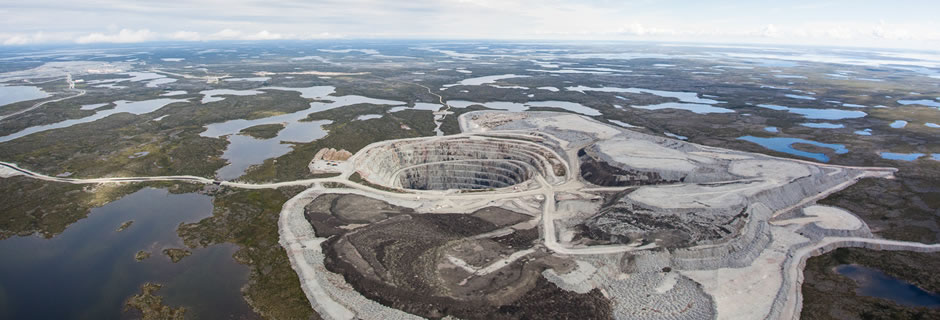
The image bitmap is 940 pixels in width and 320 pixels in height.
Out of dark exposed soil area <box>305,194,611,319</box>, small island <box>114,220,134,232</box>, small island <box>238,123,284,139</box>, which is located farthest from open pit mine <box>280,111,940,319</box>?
small island <box>238,123,284,139</box>

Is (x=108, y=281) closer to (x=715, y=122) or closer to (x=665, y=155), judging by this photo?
(x=665, y=155)

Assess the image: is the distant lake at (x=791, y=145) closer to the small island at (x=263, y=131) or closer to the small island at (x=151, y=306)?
the small island at (x=151, y=306)

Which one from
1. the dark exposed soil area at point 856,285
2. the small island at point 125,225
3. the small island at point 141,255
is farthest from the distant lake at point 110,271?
the dark exposed soil area at point 856,285

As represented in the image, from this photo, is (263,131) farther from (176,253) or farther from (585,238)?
(585,238)

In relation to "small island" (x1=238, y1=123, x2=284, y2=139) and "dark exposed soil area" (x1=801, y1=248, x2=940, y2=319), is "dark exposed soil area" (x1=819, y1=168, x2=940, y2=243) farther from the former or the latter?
"small island" (x1=238, y1=123, x2=284, y2=139)

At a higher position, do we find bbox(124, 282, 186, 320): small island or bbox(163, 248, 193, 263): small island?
bbox(163, 248, 193, 263): small island

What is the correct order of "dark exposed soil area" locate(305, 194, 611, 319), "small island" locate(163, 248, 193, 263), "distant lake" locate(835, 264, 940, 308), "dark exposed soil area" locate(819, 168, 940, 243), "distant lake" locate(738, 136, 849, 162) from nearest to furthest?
"dark exposed soil area" locate(305, 194, 611, 319), "distant lake" locate(835, 264, 940, 308), "small island" locate(163, 248, 193, 263), "dark exposed soil area" locate(819, 168, 940, 243), "distant lake" locate(738, 136, 849, 162)
